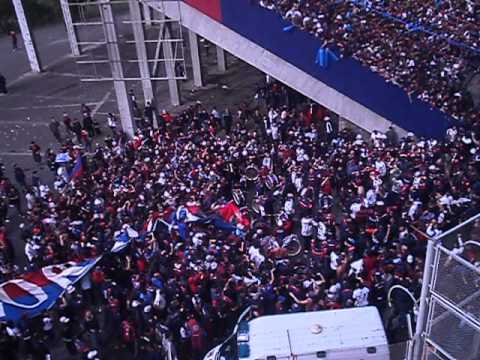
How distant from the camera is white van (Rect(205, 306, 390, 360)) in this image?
10.1 metres

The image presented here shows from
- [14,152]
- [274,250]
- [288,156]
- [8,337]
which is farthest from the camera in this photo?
[14,152]

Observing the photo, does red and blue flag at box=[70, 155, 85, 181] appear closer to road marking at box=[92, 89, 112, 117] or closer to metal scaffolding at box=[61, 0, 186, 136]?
metal scaffolding at box=[61, 0, 186, 136]

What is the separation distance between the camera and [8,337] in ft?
38.8

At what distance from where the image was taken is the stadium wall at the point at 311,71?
1908 cm

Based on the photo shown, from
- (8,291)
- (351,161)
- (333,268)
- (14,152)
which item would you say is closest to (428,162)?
(351,161)

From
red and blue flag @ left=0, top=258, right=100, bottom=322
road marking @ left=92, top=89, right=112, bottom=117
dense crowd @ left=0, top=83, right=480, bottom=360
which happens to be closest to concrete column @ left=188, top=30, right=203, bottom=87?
road marking @ left=92, top=89, right=112, bottom=117

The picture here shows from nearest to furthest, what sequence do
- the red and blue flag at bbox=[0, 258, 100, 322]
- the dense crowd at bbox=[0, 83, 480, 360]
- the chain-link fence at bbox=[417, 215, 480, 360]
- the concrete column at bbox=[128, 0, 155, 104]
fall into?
the chain-link fence at bbox=[417, 215, 480, 360]
the dense crowd at bbox=[0, 83, 480, 360]
the red and blue flag at bbox=[0, 258, 100, 322]
the concrete column at bbox=[128, 0, 155, 104]

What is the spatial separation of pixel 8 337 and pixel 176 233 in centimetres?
439

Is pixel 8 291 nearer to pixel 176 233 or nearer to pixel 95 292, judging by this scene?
pixel 95 292

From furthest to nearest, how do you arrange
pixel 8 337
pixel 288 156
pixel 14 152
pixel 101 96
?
1. pixel 101 96
2. pixel 14 152
3. pixel 288 156
4. pixel 8 337

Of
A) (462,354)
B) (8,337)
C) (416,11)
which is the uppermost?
(462,354)

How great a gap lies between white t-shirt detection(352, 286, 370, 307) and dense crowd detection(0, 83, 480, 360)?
1.1 inches

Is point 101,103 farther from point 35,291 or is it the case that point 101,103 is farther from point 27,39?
point 35,291

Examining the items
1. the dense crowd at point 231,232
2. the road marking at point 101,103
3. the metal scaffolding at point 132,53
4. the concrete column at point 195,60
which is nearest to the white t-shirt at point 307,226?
the dense crowd at point 231,232
